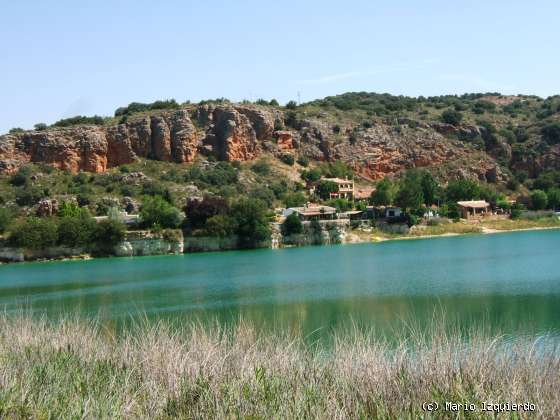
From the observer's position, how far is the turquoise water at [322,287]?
71.1 ft

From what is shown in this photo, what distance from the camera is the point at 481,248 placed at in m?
49.9

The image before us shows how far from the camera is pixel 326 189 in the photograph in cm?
7994

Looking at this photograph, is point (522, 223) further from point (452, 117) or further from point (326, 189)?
point (452, 117)

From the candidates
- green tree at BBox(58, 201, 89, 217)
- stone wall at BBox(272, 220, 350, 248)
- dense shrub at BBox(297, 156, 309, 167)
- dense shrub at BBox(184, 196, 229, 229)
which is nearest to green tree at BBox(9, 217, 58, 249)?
green tree at BBox(58, 201, 89, 217)

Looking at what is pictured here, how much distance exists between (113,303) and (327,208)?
135ft

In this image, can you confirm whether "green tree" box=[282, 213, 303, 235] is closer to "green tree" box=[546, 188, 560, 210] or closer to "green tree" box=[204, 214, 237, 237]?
"green tree" box=[204, 214, 237, 237]

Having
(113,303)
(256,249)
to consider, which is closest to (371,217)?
(256,249)

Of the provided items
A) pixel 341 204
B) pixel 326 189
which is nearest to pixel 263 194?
pixel 341 204

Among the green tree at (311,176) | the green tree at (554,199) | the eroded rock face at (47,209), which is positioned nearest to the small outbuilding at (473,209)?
the green tree at (554,199)

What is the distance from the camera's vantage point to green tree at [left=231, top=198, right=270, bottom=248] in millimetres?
62875

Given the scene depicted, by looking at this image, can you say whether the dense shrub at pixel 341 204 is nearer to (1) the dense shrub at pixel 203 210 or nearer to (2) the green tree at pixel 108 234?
(1) the dense shrub at pixel 203 210

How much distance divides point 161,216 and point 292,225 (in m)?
12.0

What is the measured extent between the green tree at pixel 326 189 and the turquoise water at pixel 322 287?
25.0 meters

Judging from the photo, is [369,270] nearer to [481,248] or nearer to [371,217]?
[481,248]
